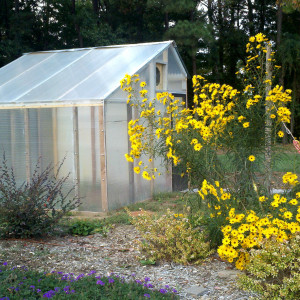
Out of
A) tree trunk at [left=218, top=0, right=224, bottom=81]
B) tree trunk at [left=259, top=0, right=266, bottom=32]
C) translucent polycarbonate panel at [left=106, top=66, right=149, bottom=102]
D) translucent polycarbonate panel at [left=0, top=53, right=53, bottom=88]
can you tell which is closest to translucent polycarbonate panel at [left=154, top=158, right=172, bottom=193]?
translucent polycarbonate panel at [left=106, top=66, right=149, bottom=102]

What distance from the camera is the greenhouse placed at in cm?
722

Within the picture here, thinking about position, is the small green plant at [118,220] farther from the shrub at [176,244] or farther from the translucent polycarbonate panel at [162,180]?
the translucent polycarbonate panel at [162,180]

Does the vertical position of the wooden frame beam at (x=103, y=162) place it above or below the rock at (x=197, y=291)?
above

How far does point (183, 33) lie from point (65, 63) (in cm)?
897

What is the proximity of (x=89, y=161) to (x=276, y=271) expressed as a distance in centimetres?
435

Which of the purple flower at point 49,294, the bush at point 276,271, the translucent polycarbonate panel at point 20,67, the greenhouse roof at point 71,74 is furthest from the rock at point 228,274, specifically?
the translucent polycarbonate panel at point 20,67

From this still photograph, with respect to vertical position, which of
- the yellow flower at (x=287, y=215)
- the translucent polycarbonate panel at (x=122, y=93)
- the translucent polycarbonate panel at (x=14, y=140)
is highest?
the translucent polycarbonate panel at (x=122, y=93)

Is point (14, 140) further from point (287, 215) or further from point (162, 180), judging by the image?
point (287, 215)

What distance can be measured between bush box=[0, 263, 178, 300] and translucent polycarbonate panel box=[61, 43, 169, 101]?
12.2ft

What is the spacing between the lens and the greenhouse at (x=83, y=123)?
7.22 meters

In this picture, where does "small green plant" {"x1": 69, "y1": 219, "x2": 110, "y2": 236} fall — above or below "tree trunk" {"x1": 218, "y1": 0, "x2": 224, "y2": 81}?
below

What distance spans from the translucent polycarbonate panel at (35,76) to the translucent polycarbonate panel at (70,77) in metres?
0.09

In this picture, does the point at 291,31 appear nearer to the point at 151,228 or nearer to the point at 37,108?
the point at 37,108

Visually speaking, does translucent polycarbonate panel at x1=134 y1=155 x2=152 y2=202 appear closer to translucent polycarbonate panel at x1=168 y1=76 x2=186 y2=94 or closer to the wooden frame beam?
the wooden frame beam
